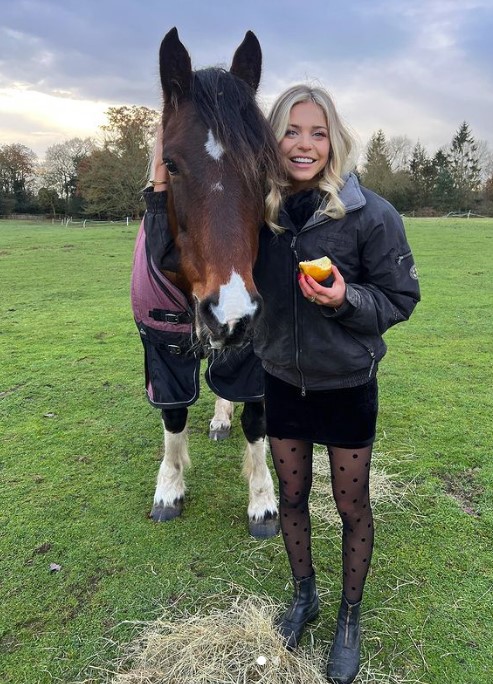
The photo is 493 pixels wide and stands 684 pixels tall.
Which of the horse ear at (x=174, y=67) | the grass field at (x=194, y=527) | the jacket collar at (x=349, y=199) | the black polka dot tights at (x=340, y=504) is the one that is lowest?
the grass field at (x=194, y=527)

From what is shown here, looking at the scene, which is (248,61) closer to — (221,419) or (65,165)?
(221,419)

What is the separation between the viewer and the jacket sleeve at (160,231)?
2.15 m

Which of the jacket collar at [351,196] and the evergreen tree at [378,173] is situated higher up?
the evergreen tree at [378,173]

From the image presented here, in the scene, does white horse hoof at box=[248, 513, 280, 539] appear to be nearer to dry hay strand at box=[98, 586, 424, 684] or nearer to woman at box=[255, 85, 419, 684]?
dry hay strand at box=[98, 586, 424, 684]

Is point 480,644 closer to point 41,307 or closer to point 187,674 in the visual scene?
point 187,674

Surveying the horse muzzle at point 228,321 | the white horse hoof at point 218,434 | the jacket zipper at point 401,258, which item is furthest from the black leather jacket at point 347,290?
the white horse hoof at point 218,434

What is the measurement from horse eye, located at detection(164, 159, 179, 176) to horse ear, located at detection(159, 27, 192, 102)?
327 mm

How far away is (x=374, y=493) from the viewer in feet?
11.1

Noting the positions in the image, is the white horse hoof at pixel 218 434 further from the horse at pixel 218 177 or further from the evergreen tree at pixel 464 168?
the evergreen tree at pixel 464 168

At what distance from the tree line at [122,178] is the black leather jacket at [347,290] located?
1403 inches

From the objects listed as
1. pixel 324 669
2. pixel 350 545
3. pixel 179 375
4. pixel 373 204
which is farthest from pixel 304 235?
pixel 324 669

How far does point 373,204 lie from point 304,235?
0.28m

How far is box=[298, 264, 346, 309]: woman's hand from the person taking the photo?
1672 mm

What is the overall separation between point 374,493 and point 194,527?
1.22m
